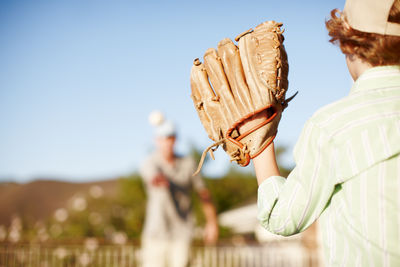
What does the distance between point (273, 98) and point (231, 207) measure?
52.1 ft

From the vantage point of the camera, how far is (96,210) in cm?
1277

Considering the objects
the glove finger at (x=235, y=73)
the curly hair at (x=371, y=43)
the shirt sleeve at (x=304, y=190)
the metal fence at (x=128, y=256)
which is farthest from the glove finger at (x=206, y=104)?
the metal fence at (x=128, y=256)

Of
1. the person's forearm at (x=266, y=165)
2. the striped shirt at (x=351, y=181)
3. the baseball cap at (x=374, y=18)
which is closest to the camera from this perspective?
the striped shirt at (x=351, y=181)

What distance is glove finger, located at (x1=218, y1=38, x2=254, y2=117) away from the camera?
179 centimetres

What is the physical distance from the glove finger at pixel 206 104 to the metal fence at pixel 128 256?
281 inches

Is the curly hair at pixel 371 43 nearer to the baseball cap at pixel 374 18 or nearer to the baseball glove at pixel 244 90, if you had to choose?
the baseball cap at pixel 374 18

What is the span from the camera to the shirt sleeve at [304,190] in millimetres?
1426

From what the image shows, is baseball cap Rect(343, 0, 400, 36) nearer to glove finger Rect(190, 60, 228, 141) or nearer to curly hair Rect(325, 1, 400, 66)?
curly hair Rect(325, 1, 400, 66)

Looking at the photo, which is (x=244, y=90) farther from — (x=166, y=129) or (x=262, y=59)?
(x=166, y=129)

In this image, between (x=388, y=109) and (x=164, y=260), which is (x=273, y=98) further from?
(x=164, y=260)

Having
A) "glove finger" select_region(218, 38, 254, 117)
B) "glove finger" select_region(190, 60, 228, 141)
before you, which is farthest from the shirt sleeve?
"glove finger" select_region(190, 60, 228, 141)

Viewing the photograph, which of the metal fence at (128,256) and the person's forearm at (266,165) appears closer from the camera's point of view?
the person's forearm at (266,165)

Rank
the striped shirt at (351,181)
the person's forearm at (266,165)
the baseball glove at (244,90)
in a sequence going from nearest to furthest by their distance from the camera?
the striped shirt at (351,181) < the person's forearm at (266,165) < the baseball glove at (244,90)

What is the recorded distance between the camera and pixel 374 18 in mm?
1504
